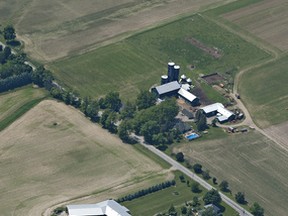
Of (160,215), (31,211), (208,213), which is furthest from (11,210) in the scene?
(208,213)

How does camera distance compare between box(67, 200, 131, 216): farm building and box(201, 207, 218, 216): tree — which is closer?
box(67, 200, 131, 216): farm building

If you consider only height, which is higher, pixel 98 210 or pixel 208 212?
pixel 98 210

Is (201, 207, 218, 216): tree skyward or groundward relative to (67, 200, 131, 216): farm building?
groundward

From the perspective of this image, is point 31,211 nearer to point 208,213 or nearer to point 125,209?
point 125,209

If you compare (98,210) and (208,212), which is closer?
(98,210)

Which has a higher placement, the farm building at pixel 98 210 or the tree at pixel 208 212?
the farm building at pixel 98 210

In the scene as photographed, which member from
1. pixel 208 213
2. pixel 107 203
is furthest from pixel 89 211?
pixel 208 213

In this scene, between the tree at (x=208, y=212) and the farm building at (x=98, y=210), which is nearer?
the farm building at (x=98, y=210)
